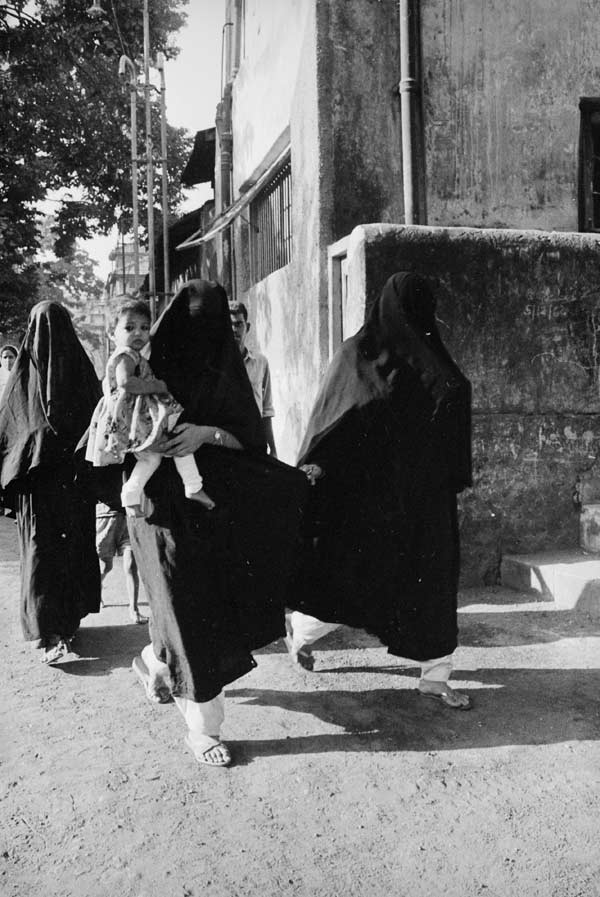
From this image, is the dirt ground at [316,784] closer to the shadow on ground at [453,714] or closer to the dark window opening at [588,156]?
the shadow on ground at [453,714]

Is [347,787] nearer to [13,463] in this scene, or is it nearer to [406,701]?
[406,701]

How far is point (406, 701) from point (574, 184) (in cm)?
451

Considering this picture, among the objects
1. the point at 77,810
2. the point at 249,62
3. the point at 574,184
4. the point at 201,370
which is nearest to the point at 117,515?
the point at 201,370

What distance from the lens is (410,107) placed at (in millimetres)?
5715

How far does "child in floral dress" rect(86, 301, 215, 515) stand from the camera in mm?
2877

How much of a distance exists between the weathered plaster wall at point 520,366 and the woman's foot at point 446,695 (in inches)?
73.5

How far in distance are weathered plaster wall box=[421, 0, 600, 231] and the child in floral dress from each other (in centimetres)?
375

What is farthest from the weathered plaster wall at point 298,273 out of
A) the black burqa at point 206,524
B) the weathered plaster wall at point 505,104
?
the black burqa at point 206,524

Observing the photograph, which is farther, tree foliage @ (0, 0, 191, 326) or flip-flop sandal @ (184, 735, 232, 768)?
tree foliage @ (0, 0, 191, 326)

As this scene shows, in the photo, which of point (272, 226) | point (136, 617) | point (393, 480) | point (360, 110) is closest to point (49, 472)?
point (136, 617)

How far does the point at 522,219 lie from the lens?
617 cm

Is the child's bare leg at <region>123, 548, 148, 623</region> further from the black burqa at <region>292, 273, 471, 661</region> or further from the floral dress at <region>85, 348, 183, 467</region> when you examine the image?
the floral dress at <region>85, 348, 183, 467</region>

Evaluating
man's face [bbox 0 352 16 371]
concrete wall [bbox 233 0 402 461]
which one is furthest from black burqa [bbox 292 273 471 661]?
man's face [bbox 0 352 16 371]

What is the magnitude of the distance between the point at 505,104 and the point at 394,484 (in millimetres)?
3868
